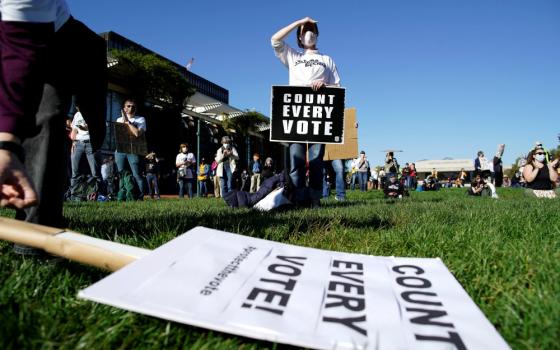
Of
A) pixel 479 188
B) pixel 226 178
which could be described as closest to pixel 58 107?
pixel 226 178

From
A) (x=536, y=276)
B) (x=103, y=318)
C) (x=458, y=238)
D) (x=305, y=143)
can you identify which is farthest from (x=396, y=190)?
(x=103, y=318)

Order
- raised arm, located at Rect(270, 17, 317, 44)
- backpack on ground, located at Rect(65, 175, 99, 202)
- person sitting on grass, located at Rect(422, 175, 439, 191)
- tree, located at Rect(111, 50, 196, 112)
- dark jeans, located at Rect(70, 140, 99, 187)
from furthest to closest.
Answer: person sitting on grass, located at Rect(422, 175, 439, 191), tree, located at Rect(111, 50, 196, 112), backpack on ground, located at Rect(65, 175, 99, 202), dark jeans, located at Rect(70, 140, 99, 187), raised arm, located at Rect(270, 17, 317, 44)

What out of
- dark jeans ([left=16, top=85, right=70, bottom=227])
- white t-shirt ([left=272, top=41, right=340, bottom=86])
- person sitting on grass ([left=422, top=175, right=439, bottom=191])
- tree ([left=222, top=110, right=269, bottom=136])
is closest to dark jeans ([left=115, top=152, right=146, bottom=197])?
white t-shirt ([left=272, top=41, right=340, bottom=86])

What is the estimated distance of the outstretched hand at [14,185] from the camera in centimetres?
112

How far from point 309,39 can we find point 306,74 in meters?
0.42

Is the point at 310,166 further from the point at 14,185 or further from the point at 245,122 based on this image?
the point at 245,122

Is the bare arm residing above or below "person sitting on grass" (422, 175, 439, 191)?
above

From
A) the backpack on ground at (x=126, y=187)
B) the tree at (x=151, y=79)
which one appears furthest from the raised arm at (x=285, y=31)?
the tree at (x=151, y=79)

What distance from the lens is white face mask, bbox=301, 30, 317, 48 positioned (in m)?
4.86

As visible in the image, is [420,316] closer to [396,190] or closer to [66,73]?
[66,73]

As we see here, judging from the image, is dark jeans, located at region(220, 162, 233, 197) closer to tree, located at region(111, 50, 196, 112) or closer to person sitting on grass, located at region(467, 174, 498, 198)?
tree, located at region(111, 50, 196, 112)

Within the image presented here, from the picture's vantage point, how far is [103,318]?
107 centimetres

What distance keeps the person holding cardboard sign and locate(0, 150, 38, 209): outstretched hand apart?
3.73 m

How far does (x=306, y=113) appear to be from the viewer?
5070 millimetres
